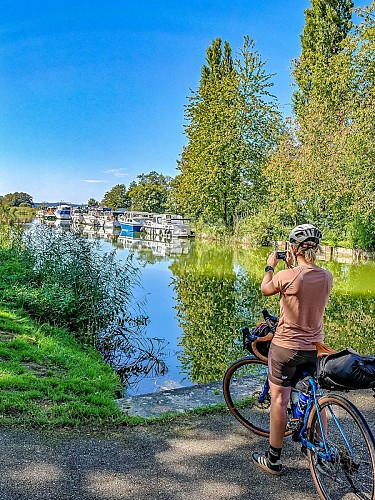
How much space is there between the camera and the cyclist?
263cm

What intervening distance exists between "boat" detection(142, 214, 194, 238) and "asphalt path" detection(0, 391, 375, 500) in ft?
97.7

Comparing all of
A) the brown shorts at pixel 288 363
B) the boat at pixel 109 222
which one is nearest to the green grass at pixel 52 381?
the brown shorts at pixel 288 363

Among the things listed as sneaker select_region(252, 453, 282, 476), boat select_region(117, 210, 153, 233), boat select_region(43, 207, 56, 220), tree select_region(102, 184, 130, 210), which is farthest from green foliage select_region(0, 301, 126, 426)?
tree select_region(102, 184, 130, 210)

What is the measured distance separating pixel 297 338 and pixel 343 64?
1951cm

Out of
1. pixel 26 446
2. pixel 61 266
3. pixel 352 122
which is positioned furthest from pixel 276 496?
pixel 352 122

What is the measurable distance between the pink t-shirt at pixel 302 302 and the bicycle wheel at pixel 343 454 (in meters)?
0.35

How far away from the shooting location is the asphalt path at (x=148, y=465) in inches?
102

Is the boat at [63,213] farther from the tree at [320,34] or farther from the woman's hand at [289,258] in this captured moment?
the woman's hand at [289,258]

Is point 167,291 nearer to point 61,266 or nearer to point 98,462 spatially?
point 61,266

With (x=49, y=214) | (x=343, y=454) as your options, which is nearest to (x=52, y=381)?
(x=343, y=454)

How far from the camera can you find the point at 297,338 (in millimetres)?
2668

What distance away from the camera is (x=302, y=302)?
2633 mm

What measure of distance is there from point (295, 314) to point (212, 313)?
675 centimetres

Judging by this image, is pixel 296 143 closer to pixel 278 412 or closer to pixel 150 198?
pixel 278 412
